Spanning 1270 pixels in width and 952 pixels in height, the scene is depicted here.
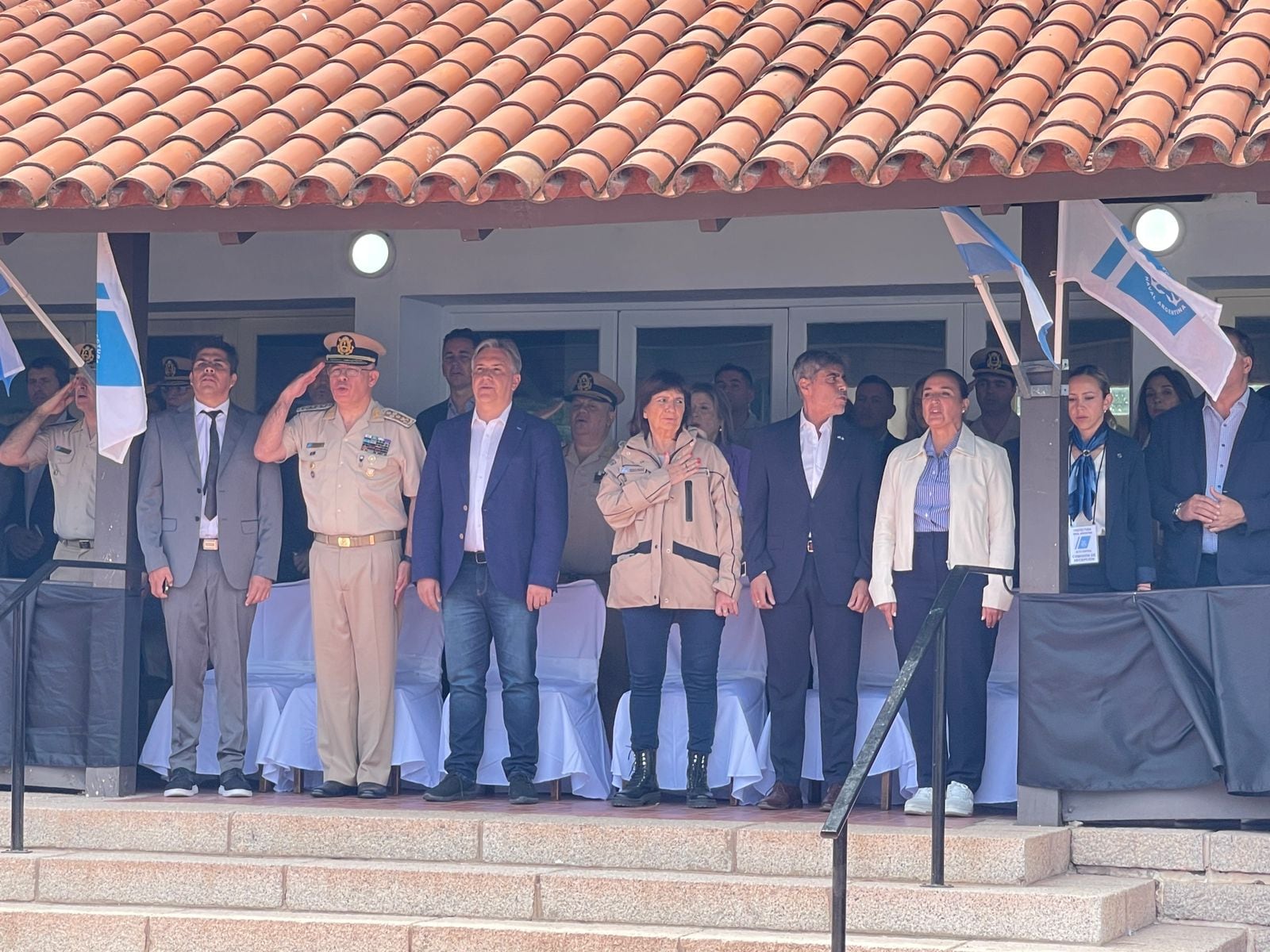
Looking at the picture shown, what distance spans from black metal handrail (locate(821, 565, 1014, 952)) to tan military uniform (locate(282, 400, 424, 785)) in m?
2.50

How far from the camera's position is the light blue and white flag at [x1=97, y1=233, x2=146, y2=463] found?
8180mm

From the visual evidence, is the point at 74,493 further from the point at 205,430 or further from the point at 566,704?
the point at 566,704

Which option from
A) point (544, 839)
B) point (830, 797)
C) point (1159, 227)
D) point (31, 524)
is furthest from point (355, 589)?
point (1159, 227)

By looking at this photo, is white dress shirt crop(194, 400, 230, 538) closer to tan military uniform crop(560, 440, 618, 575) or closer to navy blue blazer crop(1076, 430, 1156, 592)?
tan military uniform crop(560, 440, 618, 575)

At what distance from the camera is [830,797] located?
7707mm

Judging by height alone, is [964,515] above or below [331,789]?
above

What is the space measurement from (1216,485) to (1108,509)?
488mm

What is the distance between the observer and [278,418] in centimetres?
850

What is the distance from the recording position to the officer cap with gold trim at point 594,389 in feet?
30.0

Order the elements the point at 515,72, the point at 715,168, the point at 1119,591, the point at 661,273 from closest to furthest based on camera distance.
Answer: the point at 715,168
the point at 1119,591
the point at 515,72
the point at 661,273

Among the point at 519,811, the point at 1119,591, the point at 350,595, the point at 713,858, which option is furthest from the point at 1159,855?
the point at 350,595

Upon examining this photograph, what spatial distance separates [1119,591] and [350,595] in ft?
10.9

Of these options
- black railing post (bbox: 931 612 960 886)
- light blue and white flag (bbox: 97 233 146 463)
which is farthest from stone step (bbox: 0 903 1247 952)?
light blue and white flag (bbox: 97 233 146 463)

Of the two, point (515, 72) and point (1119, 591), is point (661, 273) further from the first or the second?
point (1119, 591)
